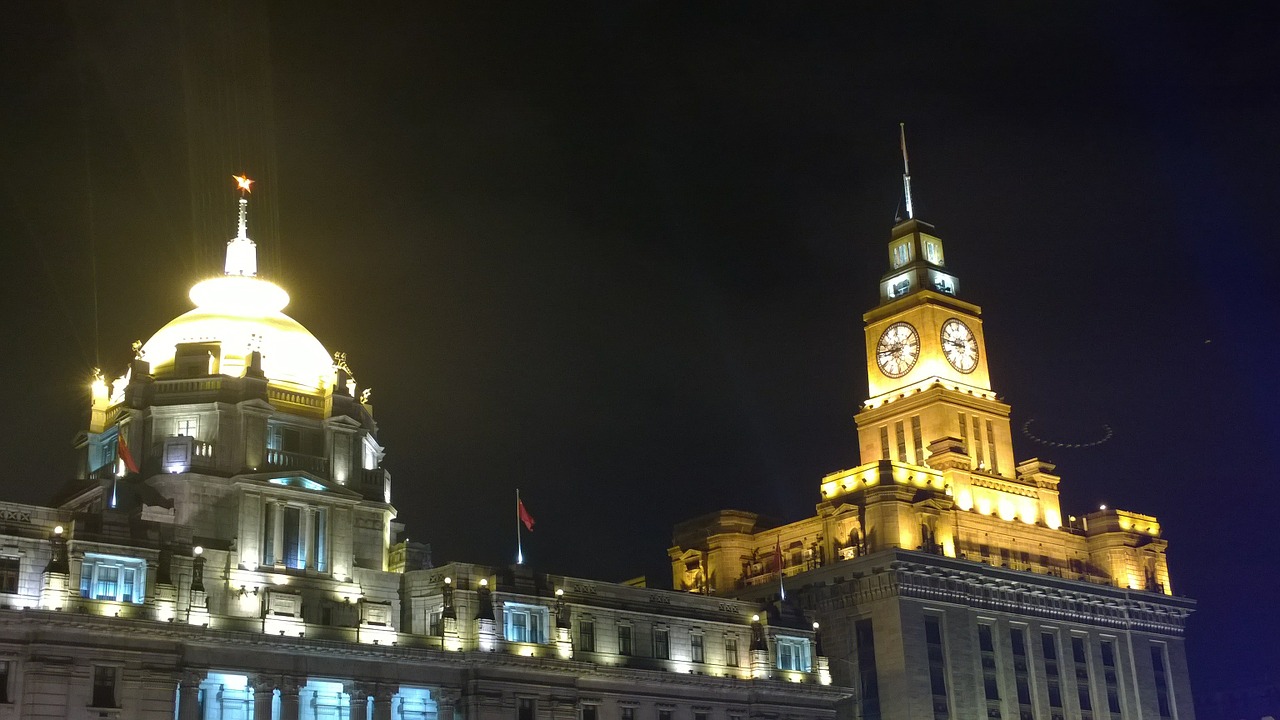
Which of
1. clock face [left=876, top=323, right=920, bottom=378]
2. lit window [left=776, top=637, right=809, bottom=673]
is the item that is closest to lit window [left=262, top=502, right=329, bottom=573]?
lit window [left=776, top=637, right=809, bottom=673]

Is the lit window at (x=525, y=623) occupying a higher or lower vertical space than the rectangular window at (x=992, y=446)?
lower

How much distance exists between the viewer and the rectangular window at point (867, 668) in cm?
12762

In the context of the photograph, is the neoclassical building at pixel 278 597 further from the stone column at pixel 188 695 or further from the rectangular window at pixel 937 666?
the rectangular window at pixel 937 666

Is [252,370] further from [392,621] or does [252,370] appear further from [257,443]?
[392,621]

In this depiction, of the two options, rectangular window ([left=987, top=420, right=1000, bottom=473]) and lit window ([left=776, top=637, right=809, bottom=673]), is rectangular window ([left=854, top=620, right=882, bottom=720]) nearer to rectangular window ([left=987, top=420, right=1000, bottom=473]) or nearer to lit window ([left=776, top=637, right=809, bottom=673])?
lit window ([left=776, top=637, right=809, bottom=673])

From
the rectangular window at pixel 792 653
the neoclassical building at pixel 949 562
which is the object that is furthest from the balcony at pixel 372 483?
the neoclassical building at pixel 949 562

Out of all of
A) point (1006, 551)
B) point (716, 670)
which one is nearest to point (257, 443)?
point (716, 670)

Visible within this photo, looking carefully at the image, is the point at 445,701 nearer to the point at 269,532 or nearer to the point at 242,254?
the point at 269,532

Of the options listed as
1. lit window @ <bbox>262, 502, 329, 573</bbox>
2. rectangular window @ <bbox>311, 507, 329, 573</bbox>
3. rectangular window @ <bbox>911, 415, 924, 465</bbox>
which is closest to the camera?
lit window @ <bbox>262, 502, 329, 573</bbox>

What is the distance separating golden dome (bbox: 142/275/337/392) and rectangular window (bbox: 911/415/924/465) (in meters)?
61.2

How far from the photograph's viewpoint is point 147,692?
277 feet

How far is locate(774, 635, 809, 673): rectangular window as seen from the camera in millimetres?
115125

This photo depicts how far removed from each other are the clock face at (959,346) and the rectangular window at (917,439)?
23.2ft

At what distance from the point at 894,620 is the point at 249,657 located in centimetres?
5717
